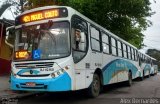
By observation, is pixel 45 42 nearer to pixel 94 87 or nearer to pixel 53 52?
pixel 53 52

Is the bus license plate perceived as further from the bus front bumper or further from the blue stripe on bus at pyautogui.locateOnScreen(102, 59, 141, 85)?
the blue stripe on bus at pyautogui.locateOnScreen(102, 59, 141, 85)

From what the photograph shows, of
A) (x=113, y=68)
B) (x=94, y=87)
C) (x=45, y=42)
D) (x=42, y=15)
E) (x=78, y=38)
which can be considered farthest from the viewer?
(x=113, y=68)

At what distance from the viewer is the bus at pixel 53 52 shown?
937cm

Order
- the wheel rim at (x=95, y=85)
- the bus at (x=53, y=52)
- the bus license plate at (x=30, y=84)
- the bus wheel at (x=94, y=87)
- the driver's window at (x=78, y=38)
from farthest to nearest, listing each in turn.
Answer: the wheel rim at (x=95, y=85), the bus wheel at (x=94, y=87), the driver's window at (x=78, y=38), the bus license plate at (x=30, y=84), the bus at (x=53, y=52)

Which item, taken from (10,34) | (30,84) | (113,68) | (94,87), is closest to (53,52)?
(30,84)

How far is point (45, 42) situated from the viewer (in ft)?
32.0

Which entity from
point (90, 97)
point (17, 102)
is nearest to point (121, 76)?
point (90, 97)

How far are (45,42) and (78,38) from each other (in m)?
1.07

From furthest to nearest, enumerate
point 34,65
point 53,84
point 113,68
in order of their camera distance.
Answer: point 113,68 → point 34,65 → point 53,84

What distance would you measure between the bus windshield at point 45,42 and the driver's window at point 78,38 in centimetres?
32

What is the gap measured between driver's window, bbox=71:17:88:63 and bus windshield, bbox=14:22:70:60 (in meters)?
0.32

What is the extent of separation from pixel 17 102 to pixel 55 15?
3.19 metres

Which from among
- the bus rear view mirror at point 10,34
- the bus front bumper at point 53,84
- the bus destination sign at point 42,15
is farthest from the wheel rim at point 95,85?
the bus rear view mirror at point 10,34

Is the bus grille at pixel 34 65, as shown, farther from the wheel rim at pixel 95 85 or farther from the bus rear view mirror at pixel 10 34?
the wheel rim at pixel 95 85
